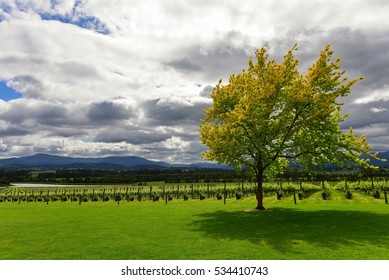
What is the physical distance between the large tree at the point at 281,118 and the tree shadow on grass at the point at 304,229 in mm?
7374

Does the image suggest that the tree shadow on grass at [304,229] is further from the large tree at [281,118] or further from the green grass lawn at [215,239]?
the large tree at [281,118]

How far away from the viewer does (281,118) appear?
111 feet

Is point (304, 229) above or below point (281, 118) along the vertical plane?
below

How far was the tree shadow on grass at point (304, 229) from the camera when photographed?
63.7 ft

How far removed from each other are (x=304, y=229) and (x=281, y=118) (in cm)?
1351

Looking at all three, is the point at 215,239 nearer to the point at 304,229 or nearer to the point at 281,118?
the point at 304,229

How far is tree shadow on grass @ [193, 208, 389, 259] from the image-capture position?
19406mm

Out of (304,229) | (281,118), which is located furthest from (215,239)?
(281,118)

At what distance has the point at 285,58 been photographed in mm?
36438

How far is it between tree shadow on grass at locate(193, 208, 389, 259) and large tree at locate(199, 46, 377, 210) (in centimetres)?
737

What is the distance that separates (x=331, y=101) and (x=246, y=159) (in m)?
12.1

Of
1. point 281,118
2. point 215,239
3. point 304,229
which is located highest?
point 281,118
